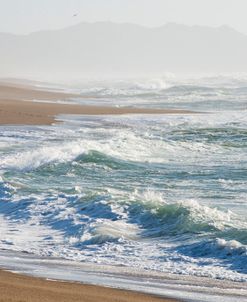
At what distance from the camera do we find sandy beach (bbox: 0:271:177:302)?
792 centimetres

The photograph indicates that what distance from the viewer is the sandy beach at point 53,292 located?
7920 mm

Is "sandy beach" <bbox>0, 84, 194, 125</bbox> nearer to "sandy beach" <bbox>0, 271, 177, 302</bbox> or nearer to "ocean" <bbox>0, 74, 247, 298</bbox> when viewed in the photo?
"ocean" <bbox>0, 74, 247, 298</bbox>

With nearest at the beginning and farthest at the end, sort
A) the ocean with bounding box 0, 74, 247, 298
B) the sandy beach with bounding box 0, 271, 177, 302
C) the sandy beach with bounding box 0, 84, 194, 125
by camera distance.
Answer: the sandy beach with bounding box 0, 271, 177, 302 < the ocean with bounding box 0, 74, 247, 298 < the sandy beach with bounding box 0, 84, 194, 125

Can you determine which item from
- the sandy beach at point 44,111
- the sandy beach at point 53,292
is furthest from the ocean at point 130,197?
the sandy beach at point 44,111

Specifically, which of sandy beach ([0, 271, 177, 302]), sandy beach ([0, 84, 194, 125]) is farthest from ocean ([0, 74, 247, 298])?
sandy beach ([0, 84, 194, 125])

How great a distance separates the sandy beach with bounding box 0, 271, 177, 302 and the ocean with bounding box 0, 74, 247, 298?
5.57 feet

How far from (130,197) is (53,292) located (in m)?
6.64

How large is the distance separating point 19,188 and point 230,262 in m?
6.42

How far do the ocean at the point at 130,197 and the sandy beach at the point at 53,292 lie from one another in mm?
1696

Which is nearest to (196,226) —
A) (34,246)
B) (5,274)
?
(34,246)

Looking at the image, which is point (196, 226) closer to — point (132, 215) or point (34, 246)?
point (132, 215)

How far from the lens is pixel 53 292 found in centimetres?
828

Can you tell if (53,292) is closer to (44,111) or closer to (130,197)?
(130,197)

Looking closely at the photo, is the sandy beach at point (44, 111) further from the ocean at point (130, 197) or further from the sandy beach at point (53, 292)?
the sandy beach at point (53, 292)
